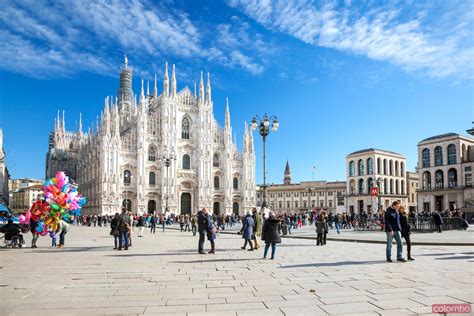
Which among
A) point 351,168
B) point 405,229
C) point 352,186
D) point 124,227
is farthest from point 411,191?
point 124,227

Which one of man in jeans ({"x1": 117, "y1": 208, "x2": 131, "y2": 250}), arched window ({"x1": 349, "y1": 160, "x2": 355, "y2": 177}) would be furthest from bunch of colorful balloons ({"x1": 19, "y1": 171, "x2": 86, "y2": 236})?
arched window ({"x1": 349, "y1": 160, "x2": 355, "y2": 177})

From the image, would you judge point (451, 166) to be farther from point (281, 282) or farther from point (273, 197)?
point (281, 282)

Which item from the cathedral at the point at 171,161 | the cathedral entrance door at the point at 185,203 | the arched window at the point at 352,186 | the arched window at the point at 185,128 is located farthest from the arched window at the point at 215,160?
the arched window at the point at 352,186

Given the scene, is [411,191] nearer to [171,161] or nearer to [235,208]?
[235,208]

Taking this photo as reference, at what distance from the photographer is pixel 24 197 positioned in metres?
115

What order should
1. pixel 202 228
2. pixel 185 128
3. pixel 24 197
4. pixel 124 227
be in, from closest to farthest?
pixel 202 228
pixel 124 227
pixel 185 128
pixel 24 197

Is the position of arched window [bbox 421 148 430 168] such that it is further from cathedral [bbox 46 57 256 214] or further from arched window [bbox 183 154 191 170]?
arched window [bbox 183 154 191 170]

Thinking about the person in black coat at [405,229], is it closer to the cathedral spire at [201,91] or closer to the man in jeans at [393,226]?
the man in jeans at [393,226]

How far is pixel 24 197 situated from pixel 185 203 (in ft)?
250

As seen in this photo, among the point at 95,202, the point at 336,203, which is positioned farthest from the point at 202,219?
the point at 336,203

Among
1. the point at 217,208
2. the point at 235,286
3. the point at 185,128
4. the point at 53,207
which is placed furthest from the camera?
the point at 217,208

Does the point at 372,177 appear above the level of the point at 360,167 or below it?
below

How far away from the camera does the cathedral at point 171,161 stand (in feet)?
175

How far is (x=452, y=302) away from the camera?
233 inches
